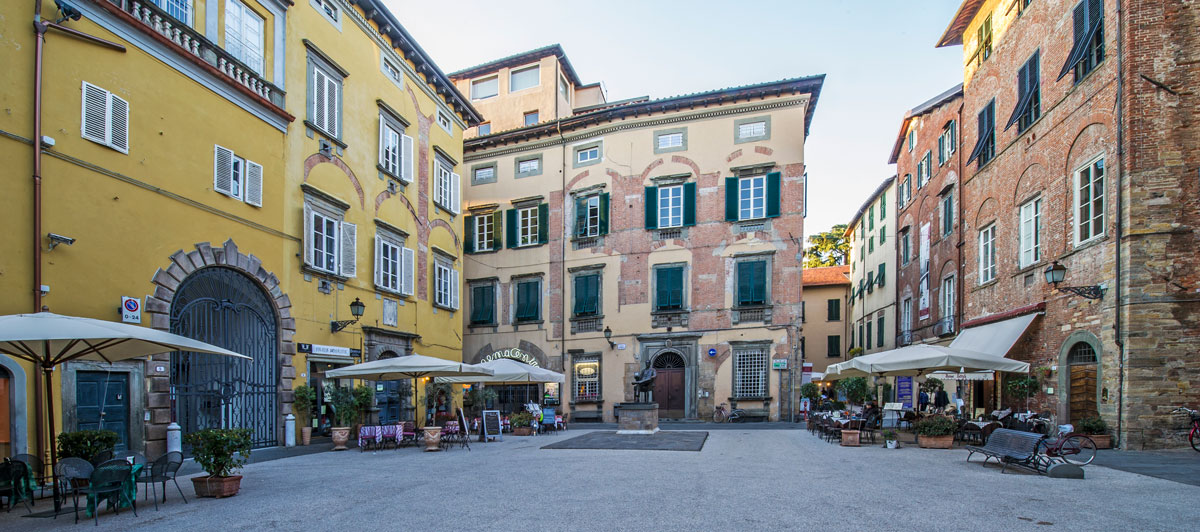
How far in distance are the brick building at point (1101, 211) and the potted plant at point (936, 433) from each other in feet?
9.37

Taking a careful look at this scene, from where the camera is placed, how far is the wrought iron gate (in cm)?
1288

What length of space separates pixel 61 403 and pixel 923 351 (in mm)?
15228

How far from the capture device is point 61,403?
10102 mm

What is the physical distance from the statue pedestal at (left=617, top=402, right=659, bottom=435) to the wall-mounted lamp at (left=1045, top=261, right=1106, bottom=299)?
9791mm

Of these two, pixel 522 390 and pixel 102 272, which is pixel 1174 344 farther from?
pixel 522 390

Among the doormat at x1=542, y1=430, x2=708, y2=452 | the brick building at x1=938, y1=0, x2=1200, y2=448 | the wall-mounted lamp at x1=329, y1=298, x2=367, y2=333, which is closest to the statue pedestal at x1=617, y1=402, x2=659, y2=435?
the doormat at x1=542, y1=430, x2=708, y2=452

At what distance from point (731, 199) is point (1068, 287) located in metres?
13.4

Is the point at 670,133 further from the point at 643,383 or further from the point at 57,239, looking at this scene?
the point at 57,239

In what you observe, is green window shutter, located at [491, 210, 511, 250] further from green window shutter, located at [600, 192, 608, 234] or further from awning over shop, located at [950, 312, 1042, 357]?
awning over shop, located at [950, 312, 1042, 357]

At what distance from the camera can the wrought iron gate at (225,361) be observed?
1288 centimetres

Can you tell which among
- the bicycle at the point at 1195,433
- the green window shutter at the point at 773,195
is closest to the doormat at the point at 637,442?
the bicycle at the point at 1195,433

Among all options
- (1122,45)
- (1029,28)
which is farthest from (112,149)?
(1029,28)

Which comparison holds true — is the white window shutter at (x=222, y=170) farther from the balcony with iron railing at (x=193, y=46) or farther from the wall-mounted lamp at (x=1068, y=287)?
the wall-mounted lamp at (x=1068, y=287)

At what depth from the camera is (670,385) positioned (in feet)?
88.3
